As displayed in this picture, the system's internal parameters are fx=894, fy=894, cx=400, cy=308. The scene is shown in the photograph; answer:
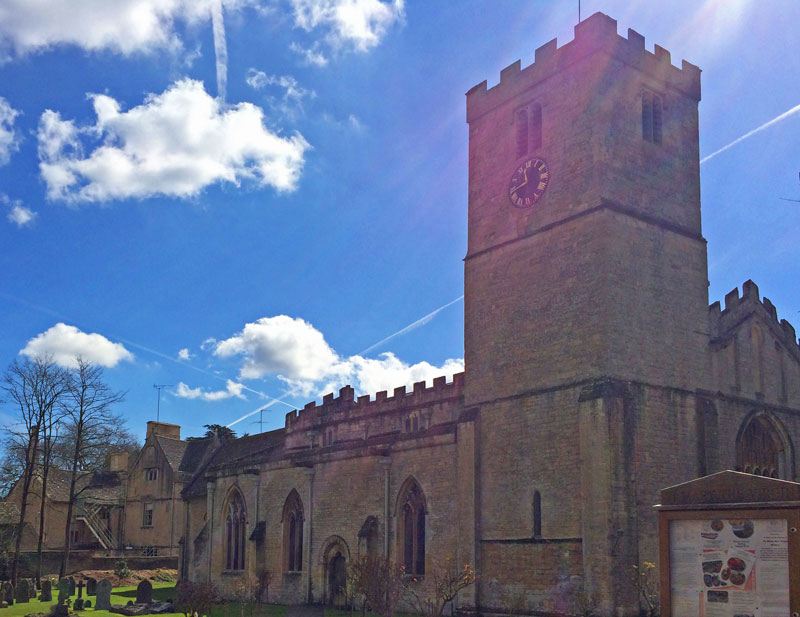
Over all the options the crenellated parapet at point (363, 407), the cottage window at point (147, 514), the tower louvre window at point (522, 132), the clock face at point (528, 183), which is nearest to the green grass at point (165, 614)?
the crenellated parapet at point (363, 407)

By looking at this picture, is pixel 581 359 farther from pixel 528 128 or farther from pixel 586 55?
pixel 586 55

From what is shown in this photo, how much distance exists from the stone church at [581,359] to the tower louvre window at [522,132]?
7 cm

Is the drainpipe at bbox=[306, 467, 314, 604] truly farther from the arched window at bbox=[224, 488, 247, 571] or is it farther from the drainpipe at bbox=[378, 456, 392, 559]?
the arched window at bbox=[224, 488, 247, 571]

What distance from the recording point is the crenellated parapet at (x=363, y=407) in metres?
34.3

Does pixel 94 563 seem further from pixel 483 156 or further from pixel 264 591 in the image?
pixel 483 156

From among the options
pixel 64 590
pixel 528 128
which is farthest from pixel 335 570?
pixel 528 128

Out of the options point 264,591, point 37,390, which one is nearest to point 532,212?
point 264,591

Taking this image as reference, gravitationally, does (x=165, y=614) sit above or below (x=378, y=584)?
below

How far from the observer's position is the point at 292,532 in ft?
115

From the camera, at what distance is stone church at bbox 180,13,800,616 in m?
23.2

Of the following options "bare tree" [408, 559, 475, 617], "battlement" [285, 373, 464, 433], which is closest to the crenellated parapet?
"battlement" [285, 373, 464, 433]

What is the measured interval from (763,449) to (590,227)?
902 centimetres

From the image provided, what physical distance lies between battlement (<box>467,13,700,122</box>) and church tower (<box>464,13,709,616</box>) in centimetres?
6

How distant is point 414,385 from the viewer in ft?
116
